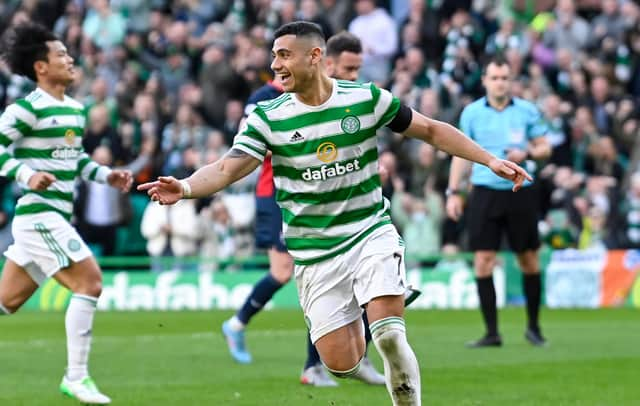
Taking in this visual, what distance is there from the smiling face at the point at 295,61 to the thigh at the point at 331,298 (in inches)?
42.2

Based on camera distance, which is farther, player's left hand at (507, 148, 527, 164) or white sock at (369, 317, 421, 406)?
player's left hand at (507, 148, 527, 164)

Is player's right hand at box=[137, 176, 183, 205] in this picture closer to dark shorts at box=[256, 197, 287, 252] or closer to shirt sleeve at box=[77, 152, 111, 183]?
shirt sleeve at box=[77, 152, 111, 183]

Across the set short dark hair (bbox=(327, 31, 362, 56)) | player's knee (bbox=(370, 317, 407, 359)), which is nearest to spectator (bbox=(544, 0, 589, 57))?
short dark hair (bbox=(327, 31, 362, 56))

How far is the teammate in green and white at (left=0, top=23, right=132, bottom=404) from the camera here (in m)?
9.83

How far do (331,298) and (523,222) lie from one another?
20.6 feet

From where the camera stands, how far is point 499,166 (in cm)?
764

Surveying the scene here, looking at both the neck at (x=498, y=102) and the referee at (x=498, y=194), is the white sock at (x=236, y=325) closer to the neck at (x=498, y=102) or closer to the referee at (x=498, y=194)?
the referee at (x=498, y=194)

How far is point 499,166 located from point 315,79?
4.00ft

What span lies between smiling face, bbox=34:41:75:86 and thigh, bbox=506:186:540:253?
538cm

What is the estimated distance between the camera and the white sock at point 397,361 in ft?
24.6

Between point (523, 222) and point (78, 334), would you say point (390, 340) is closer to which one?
point (78, 334)

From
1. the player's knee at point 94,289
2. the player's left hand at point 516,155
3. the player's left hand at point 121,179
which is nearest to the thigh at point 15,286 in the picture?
the player's knee at point 94,289

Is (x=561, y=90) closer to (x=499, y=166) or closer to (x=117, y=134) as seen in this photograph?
(x=117, y=134)

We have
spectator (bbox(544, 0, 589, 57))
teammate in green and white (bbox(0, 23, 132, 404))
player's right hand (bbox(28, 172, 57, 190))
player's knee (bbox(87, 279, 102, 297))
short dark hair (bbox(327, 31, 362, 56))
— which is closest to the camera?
player's right hand (bbox(28, 172, 57, 190))
